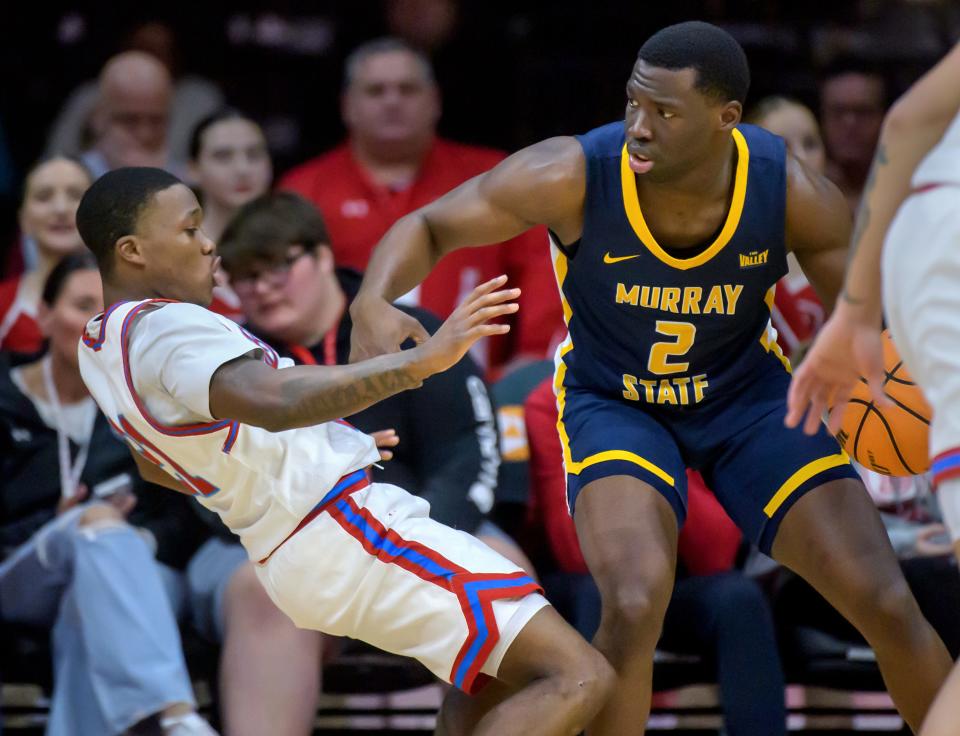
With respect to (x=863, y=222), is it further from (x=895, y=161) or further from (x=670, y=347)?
(x=670, y=347)

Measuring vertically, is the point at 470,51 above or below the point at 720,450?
above

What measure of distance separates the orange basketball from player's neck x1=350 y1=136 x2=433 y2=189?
2709 mm

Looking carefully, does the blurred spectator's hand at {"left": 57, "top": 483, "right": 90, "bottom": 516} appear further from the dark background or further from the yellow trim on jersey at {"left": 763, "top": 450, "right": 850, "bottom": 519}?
the yellow trim on jersey at {"left": 763, "top": 450, "right": 850, "bottom": 519}

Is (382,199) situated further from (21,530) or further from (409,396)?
(21,530)

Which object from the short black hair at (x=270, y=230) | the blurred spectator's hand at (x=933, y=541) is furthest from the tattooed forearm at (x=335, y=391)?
the blurred spectator's hand at (x=933, y=541)

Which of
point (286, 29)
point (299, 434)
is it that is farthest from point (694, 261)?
point (286, 29)

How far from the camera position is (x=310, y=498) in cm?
361

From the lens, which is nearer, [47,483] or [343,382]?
[343,382]

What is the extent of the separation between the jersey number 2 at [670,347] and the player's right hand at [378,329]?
65cm

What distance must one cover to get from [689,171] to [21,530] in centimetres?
265

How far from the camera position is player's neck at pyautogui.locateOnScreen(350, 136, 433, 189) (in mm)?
6355

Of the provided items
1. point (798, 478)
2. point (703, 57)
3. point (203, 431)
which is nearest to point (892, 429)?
point (798, 478)

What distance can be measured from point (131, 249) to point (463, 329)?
916 mm

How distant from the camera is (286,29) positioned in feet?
24.0
